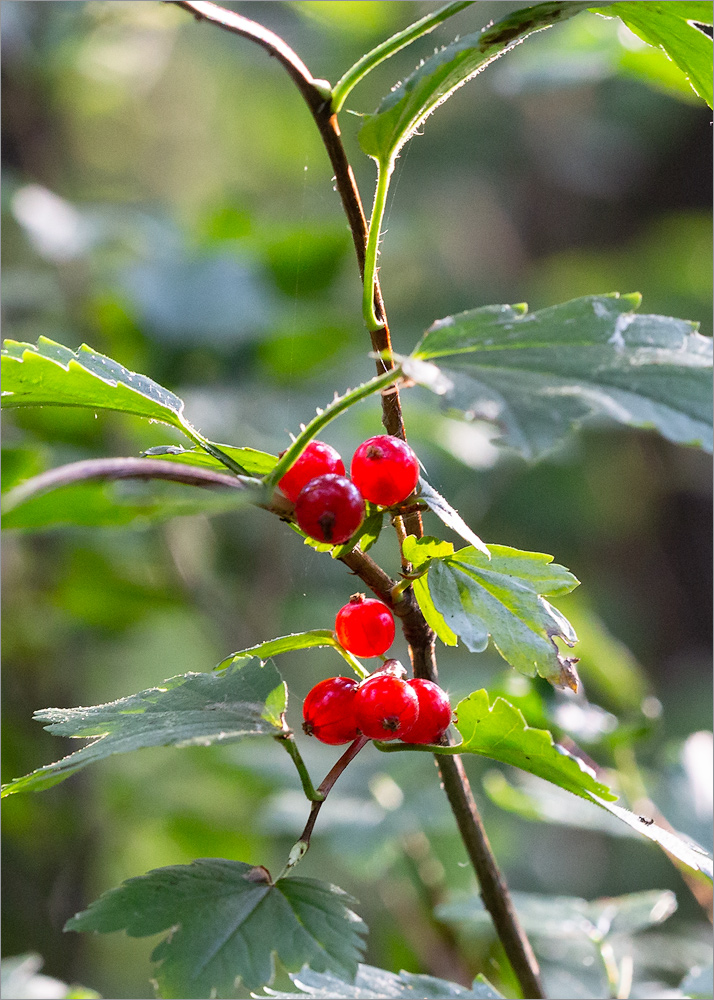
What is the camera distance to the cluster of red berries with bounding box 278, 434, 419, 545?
1.23 ft

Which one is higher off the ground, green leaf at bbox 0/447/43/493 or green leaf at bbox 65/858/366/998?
green leaf at bbox 0/447/43/493

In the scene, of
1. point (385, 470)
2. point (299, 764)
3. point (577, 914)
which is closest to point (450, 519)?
point (385, 470)

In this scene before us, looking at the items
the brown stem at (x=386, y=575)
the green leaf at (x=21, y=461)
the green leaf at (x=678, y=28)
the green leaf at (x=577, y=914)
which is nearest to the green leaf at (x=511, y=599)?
the brown stem at (x=386, y=575)

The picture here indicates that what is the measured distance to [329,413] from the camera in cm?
36

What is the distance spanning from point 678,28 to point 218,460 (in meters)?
0.30

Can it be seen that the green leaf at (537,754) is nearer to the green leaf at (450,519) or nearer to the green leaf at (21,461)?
the green leaf at (450,519)

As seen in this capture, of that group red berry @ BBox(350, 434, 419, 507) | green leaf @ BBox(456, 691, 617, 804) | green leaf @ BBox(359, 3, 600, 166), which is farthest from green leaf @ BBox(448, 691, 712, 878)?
green leaf @ BBox(359, 3, 600, 166)

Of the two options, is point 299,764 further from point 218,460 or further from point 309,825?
point 218,460

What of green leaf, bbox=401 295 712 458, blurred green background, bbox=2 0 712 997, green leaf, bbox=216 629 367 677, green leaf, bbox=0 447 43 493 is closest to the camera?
green leaf, bbox=401 295 712 458

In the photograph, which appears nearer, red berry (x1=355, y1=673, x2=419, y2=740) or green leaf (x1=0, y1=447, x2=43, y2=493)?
red berry (x1=355, y1=673, x2=419, y2=740)

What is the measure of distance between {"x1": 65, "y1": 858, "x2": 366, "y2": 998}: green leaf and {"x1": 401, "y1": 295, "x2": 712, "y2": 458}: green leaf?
0.24 metres

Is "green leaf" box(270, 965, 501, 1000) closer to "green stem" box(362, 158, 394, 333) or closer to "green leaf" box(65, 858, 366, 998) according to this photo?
"green leaf" box(65, 858, 366, 998)

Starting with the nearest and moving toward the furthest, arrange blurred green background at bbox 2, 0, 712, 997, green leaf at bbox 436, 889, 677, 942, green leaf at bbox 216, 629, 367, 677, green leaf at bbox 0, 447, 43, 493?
green leaf at bbox 216, 629, 367, 677 < green leaf at bbox 436, 889, 677, 942 < green leaf at bbox 0, 447, 43, 493 < blurred green background at bbox 2, 0, 712, 997

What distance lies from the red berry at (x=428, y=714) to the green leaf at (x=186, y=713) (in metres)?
0.06
